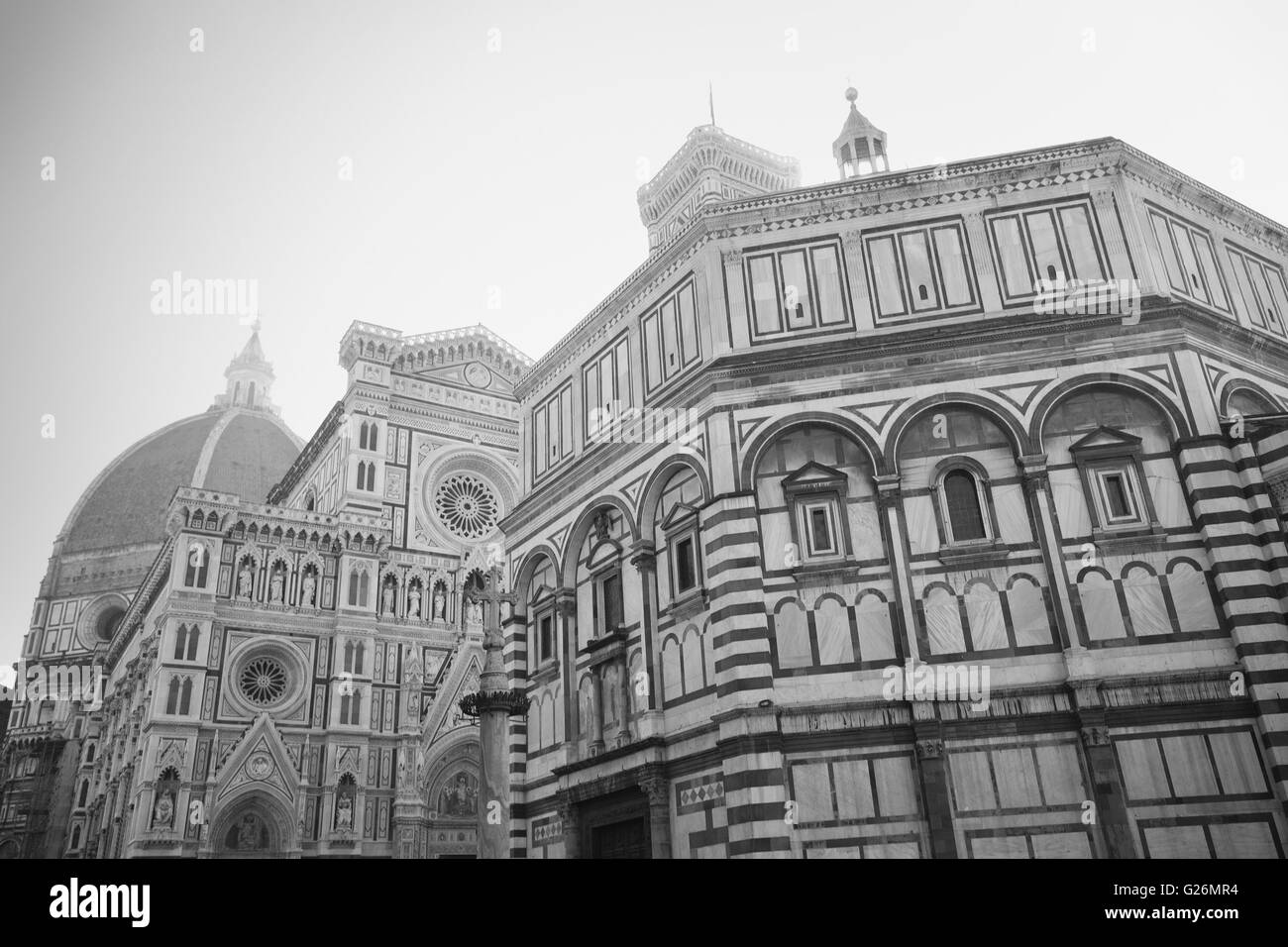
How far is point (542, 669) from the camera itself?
2319 centimetres

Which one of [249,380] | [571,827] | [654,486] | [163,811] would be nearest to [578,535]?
[654,486]

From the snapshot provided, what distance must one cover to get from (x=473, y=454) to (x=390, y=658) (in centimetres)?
1319

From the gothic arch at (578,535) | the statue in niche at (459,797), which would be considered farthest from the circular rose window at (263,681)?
the gothic arch at (578,535)

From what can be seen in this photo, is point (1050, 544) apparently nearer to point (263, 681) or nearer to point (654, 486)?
point (654, 486)

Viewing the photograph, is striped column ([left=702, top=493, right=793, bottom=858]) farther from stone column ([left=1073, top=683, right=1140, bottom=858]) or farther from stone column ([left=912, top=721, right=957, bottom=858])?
stone column ([left=1073, top=683, right=1140, bottom=858])

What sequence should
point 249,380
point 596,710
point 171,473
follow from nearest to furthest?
point 596,710, point 171,473, point 249,380

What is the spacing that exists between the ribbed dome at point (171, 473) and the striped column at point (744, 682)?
7404 cm

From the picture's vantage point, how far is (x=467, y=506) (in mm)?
53812

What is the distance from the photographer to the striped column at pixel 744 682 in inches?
638

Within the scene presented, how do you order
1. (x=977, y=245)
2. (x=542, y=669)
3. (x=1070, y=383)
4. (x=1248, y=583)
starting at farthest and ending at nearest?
(x=542, y=669) → (x=977, y=245) → (x=1070, y=383) → (x=1248, y=583)

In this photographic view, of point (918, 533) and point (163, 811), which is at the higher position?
point (918, 533)

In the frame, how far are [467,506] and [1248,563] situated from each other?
42140mm
